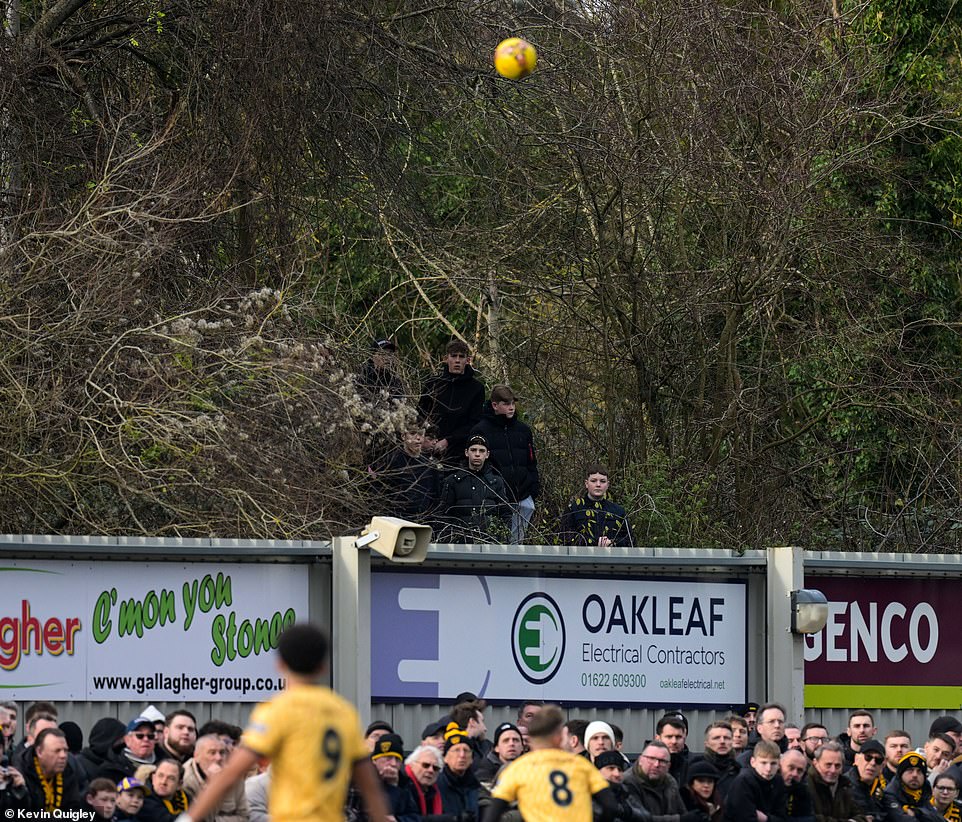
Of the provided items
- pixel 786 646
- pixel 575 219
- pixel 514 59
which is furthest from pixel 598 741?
pixel 575 219

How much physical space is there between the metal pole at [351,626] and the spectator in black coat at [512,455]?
103 inches

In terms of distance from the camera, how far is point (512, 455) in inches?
667

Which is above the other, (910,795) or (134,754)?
(134,754)

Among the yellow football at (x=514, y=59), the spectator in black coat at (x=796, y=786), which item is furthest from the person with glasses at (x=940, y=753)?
the yellow football at (x=514, y=59)

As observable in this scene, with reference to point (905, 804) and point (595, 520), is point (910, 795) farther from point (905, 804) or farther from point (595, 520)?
point (595, 520)

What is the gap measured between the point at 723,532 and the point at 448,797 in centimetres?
929

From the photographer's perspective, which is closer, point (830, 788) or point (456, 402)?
point (830, 788)

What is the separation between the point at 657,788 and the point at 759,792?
0.71 m

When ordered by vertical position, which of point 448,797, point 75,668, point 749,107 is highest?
point 749,107

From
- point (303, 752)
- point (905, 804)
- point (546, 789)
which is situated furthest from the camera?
point (905, 804)

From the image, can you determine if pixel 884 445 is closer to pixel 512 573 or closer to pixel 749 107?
pixel 749 107

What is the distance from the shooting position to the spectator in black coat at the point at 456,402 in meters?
17.1

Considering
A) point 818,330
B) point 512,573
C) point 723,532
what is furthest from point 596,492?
point 818,330

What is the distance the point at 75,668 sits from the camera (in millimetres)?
13789
